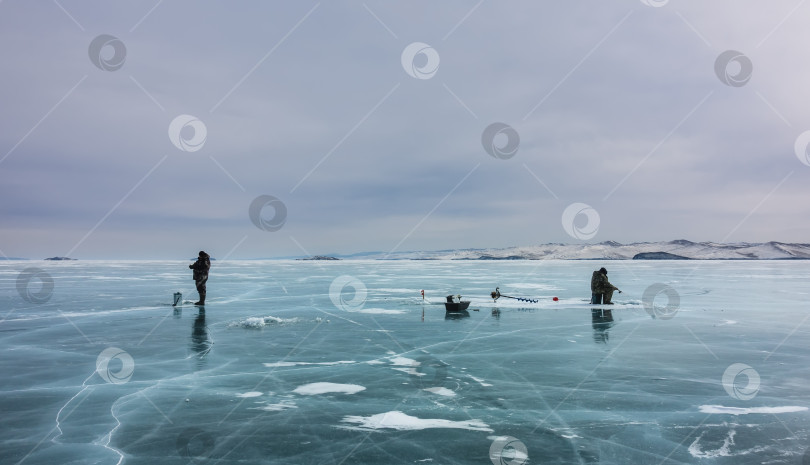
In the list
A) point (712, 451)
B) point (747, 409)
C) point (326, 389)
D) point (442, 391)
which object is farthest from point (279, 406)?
point (747, 409)

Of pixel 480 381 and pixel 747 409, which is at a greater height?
pixel 480 381

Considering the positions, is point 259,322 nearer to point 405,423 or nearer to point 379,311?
point 379,311

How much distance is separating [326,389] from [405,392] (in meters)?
1.56

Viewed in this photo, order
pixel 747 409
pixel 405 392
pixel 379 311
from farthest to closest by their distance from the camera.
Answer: pixel 379 311 → pixel 405 392 → pixel 747 409

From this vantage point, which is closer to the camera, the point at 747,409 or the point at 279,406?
the point at 747,409

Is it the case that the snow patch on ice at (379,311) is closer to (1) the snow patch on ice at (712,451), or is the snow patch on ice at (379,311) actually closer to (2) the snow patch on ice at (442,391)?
(2) the snow patch on ice at (442,391)

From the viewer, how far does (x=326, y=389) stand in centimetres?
920

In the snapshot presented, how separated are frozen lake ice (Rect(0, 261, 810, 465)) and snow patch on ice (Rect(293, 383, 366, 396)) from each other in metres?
0.06

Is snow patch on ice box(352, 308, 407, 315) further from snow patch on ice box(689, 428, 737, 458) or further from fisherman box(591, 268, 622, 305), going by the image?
snow patch on ice box(689, 428, 737, 458)

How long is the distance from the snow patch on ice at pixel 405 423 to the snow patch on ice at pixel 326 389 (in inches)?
58.9

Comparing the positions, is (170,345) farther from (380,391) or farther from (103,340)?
(380,391)

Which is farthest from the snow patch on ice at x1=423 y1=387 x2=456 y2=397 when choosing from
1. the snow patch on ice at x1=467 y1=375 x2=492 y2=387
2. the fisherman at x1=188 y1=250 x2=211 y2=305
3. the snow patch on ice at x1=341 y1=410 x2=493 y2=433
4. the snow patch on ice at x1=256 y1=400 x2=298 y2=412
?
the fisherman at x1=188 y1=250 x2=211 y2=305

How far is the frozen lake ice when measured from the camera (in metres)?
6.34

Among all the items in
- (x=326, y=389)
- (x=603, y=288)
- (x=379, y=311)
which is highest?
(x=603, y=288)
